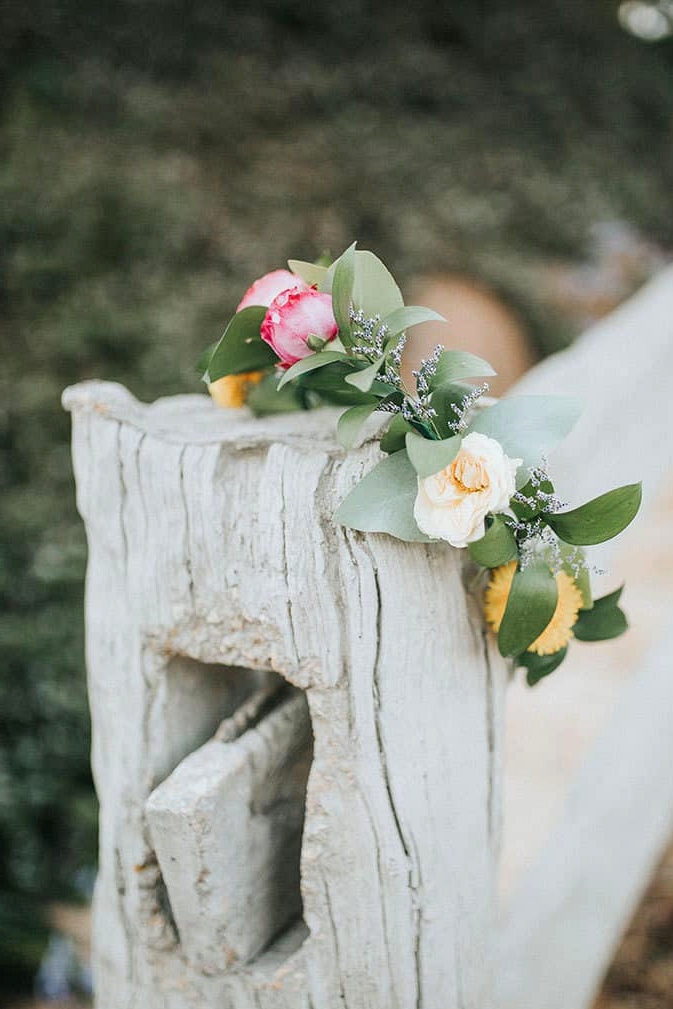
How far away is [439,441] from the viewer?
0.86 m

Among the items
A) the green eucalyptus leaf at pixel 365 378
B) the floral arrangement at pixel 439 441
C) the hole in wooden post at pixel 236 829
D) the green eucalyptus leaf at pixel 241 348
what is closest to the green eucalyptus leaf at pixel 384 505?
the floral arrangement at pixel 439 441

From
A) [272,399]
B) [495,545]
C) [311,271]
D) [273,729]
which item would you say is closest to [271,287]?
[311,271]

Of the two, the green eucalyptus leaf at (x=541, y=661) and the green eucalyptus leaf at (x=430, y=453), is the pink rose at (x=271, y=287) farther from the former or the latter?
the green eucalyptus leaf at (x=541, y=661)

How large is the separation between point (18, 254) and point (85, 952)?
→ 96.0 inches

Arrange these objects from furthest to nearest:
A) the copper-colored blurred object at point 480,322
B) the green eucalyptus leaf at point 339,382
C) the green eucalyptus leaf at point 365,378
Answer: the copper-colored blurred object at point 480,322
the green eucalyptus leaf at point 339,382
the green eucalyptus leaf at point 365,378

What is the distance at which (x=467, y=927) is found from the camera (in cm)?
107

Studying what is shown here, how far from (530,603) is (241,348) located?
0.43 meters

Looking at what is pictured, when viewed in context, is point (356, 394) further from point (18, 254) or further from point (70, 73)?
point (70, 73)

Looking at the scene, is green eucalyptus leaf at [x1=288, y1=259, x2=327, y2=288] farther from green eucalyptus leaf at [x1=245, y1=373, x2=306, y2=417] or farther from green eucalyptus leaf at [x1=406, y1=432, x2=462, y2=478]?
green eucalyptus leaf at [x1=406, y1=432, x2=462, y2=478]

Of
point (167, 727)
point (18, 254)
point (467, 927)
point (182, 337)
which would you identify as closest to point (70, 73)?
point (18, 254)

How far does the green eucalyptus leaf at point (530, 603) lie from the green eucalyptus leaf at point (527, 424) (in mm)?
104

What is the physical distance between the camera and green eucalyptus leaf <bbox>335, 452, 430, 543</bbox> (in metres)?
0.87

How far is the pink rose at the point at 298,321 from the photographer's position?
897 millimetres

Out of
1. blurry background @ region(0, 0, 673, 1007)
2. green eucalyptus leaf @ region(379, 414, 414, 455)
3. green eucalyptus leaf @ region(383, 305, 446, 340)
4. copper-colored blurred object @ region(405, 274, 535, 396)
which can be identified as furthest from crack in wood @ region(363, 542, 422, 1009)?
copper-colored blurred object @ region(405, 274, 535, 396)
